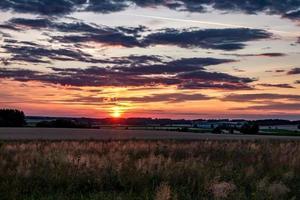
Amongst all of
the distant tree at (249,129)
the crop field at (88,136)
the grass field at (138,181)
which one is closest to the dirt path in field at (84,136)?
the crop field at (88,136)

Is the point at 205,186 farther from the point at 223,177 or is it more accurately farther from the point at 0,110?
the point at 0,110

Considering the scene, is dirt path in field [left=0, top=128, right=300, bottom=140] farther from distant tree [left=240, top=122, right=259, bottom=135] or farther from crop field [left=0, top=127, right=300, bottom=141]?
distant tree [left=240, top=122, right=259, bottom=135]

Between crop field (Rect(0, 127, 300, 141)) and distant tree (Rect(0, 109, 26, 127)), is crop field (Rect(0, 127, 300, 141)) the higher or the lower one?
the lower one

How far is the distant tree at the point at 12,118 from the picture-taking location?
9314cm

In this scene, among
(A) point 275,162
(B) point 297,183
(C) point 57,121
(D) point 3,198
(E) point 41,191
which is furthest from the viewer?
(C) point 57,121

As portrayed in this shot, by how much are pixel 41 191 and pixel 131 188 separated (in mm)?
2351

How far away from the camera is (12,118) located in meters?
95.8

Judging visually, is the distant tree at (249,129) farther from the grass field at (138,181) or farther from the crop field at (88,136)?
the grass field at (138,181)

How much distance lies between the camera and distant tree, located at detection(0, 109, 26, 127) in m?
93.1

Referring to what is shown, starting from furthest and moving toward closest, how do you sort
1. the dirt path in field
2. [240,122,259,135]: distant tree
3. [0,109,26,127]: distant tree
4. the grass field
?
[240,122,259,135]: distant tree
[0,109,26,127]: distant tree
the dirt path in field
the grass field

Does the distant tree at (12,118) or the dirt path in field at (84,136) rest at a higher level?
the distant tree at (12,118)

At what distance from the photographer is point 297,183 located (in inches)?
649

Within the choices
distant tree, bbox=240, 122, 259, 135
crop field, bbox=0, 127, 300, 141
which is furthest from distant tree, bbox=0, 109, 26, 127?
distant tree, bbox=240, 122, 259, 135

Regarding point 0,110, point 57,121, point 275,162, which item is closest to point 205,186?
point 275,162
